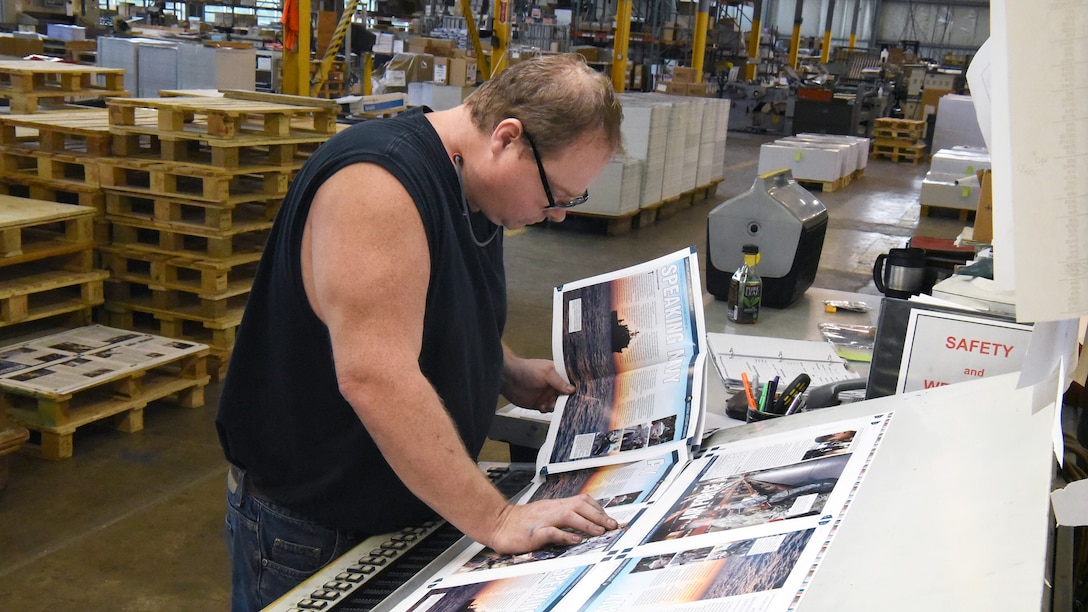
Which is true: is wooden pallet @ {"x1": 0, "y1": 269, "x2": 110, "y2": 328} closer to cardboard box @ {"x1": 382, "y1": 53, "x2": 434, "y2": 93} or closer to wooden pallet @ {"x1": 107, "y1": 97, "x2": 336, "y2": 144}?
wooden pallet @ {"x1": 107, "y1": 97, "x2": 336, "y2": 144}

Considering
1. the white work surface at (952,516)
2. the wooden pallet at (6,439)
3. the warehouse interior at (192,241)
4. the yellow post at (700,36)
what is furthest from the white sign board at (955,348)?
the yellow post at (700,36)

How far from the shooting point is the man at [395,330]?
128 centimetres

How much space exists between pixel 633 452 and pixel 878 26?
3420cm

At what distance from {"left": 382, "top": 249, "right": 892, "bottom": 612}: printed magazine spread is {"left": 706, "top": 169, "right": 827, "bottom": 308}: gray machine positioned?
133 cm

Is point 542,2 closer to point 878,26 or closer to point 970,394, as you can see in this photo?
point 970,394

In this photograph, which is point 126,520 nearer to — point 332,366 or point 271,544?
point 271,544

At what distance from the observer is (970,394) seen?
1474 millimetres

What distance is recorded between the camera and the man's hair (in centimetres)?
138

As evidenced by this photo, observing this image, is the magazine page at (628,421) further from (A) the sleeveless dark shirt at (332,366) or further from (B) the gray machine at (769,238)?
(B) the gray machine at (769,238)

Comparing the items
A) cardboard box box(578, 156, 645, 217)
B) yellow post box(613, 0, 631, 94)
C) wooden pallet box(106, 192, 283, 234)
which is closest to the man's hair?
wooden pallet box(106, 192, 283, 234)

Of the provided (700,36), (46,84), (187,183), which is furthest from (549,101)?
(700,36)

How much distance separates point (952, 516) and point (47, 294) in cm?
442

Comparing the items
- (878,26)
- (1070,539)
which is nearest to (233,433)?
(1070,539)

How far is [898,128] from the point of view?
14977 millimetres
